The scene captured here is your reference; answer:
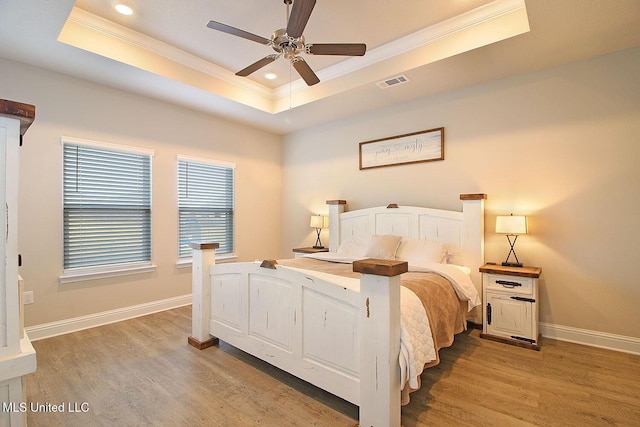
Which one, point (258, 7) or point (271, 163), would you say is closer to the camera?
point (258, 7)

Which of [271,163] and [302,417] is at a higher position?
[271,163]

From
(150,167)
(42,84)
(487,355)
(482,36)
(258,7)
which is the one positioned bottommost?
(487,355)

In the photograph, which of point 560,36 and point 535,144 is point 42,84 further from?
point 535,144

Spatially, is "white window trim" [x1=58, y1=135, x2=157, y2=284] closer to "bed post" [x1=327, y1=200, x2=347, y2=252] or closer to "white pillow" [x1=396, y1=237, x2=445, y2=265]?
"bed post" [x1=327, y1=200, x2=347, y2=252]

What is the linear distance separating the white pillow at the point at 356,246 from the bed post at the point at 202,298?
5.35 ft

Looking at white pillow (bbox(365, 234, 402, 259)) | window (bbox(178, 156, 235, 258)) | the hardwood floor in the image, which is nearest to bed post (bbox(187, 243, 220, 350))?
the hardwood floor

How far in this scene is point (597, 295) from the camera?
9.61ft

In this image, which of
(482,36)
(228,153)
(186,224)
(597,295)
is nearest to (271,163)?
(228,153)

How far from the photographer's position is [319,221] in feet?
15.8

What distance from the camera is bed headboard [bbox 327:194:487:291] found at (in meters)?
3.37

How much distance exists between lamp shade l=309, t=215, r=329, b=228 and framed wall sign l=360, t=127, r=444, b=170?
98 centimetres

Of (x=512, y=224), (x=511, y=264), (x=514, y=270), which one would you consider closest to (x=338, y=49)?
(x=512, y=224)

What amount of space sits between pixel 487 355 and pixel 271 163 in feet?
14.0

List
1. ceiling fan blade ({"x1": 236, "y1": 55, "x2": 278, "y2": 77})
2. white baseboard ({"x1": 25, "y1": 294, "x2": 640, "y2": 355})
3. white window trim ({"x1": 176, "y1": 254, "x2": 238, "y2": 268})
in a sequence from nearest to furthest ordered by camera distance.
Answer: ceiling fan blade ({"x1": 236, "y1": 55, "x2": 278, "y2": 77}), white baseboard ({"x1": 25, "y1": 294, "x2": 640, "y2": 355}), white window trim ({"x1": 176, "y1": 254, "x2": 238, "y2": 268})
